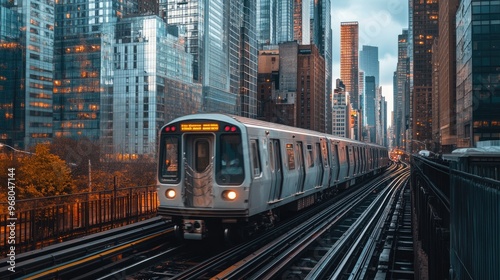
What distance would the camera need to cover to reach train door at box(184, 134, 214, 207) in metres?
12.7

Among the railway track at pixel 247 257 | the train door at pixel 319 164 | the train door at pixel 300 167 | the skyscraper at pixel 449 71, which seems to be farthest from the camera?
the skyscraper at pixel 449 71

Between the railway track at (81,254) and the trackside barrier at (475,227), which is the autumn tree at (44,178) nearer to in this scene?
the railway track at (81,254)

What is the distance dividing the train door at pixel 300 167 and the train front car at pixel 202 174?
15.2 feet

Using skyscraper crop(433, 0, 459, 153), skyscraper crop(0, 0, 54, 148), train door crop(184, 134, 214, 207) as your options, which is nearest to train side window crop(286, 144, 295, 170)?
train door crop(184, 134, 214, 207)

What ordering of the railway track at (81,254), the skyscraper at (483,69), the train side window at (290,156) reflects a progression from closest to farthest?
the railway track at (81,254)
the train side window at (290,156)
the skyscraper at (483,69)

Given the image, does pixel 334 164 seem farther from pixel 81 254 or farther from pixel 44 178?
pixel 44 178

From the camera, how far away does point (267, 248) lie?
41.3 ft

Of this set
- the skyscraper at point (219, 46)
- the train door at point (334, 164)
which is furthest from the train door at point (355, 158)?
the skyscraper at point (219, 46)

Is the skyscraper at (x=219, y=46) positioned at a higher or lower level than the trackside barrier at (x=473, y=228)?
higher

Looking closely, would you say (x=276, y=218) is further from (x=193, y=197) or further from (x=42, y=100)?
(x=42, y=100)

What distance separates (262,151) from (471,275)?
29.1 feet

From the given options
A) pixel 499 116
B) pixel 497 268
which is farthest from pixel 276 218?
pixel 499 116

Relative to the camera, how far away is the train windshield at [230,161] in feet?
41.0

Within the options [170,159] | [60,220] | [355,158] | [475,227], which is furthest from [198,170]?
[355,158]
